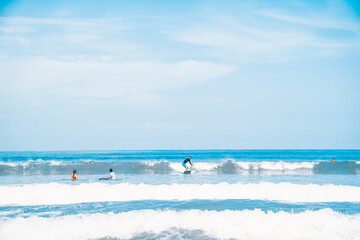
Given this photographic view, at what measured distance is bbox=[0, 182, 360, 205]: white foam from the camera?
494 inches

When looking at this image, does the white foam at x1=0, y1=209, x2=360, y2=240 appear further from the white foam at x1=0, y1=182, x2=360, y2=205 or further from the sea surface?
the white foam at x1=0, y1=182, x2=360, y2=205

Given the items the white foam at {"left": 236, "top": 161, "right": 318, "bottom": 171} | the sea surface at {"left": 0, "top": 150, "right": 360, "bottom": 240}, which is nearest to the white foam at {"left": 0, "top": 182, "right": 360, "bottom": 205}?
the sea surface at {"left": 0, "top": 150, "right": 360, "bottom": 240}

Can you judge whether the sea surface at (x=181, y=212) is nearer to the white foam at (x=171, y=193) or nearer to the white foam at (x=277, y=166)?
the white foam at (x=171, y=193)

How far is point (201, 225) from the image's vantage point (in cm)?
845

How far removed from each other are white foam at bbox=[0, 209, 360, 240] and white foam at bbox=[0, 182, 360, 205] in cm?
358

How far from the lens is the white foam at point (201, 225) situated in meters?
7.82

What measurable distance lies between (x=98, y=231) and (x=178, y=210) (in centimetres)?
310

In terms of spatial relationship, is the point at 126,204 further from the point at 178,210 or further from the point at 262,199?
the point at 262,199

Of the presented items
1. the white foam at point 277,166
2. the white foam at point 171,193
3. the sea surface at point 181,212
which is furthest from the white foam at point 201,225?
the white foam at point 277,166

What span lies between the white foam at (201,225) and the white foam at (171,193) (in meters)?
3.58

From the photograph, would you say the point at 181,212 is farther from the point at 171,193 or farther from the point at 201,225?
the point at 171,193

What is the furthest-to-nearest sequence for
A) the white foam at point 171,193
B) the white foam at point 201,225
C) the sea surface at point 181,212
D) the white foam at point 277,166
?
1. the white foam at point 277,166
2. the white foam at point 171,193
3. the sea surface at point 181,212
4. the white foam at point 201,225

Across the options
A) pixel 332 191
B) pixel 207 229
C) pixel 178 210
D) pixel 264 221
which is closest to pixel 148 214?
pixel 178 210

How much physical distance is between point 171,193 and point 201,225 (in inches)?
206
